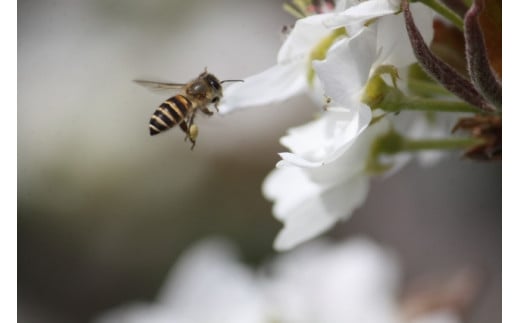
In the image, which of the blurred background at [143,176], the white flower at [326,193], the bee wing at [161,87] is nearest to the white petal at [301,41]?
the white flower at [326,193]

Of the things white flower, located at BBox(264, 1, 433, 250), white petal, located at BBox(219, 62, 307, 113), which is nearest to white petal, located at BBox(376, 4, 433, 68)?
white flower, located at BBox(264, 1, 433, 250)

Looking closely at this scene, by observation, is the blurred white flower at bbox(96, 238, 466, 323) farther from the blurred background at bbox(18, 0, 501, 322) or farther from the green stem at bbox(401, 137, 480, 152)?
the blurred background at bbox(18, 0, 501, 322)

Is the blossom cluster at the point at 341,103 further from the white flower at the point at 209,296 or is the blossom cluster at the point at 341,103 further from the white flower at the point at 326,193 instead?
the white flower at the point at 209,296

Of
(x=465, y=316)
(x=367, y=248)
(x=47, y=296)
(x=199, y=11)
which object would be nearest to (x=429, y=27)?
(x=465, y=316)

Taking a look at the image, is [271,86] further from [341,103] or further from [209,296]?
[209,296]

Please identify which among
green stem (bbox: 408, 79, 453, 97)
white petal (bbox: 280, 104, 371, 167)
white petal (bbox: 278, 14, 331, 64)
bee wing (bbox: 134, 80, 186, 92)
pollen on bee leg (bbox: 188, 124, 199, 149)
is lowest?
pollen on bee leg (bbox: 188, 124, 199, 149)
